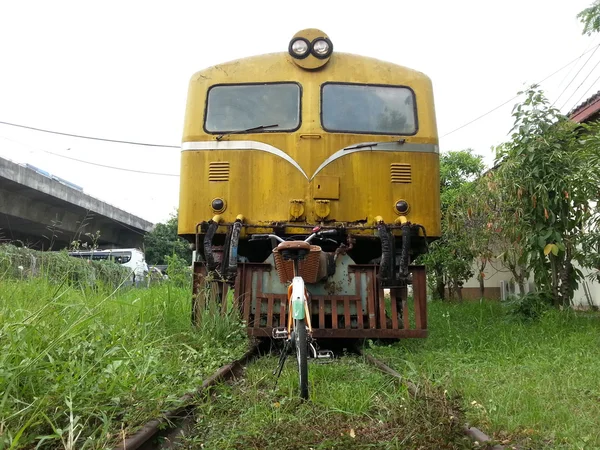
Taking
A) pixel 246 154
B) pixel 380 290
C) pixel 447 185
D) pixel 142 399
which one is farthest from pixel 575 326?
pixel 447 185

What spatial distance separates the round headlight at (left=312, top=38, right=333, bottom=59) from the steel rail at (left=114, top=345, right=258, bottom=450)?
3.40 meters

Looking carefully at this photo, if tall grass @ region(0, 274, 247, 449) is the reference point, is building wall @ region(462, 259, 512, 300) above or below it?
above

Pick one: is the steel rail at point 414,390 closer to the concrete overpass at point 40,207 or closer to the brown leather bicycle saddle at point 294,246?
the brown leather bicycle saddle at point 294,246

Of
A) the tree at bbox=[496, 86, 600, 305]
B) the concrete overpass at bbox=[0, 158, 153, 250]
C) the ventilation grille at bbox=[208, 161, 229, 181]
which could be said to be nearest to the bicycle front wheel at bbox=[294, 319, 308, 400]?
the ventilation grille at bbox=[208, 161, 229, 181]

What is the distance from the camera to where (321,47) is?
6.08 meters

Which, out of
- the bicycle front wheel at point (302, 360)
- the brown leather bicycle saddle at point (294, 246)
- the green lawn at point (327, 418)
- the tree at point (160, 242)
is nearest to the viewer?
the green lawn at point (327, 418)

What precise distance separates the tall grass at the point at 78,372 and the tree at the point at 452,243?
958 centimetres

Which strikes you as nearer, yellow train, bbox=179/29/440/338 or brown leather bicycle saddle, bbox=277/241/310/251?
brown leather bicycle saddle, bbox=277/241/310/251

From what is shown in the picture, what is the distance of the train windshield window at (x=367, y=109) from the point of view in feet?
19.6

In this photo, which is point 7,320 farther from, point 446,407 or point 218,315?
point 446,407

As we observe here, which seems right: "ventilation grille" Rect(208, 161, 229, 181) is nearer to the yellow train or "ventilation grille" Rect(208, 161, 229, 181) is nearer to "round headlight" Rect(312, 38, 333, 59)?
the yellow train

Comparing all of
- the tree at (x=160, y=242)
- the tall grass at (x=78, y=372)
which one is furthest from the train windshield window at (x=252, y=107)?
the tree at (x=160, y=242)

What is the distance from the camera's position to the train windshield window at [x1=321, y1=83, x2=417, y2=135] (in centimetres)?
598

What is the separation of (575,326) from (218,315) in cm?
438
